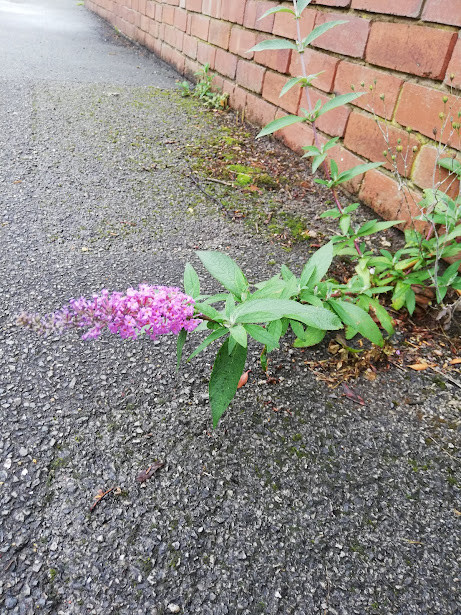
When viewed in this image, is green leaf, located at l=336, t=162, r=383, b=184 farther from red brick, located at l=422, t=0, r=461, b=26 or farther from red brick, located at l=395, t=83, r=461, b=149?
Answer: red brick, located at l=422, t=0, r=461, b=26

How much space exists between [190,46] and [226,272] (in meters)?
4.46

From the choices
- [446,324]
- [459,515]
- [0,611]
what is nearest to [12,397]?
[0,611]

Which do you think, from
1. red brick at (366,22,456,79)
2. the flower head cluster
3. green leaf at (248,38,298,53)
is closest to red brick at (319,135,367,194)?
red brick at (366,22,456,79)

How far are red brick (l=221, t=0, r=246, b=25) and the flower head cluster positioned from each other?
3.54 metres

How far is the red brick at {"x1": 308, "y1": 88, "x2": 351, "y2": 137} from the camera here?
2.65 m

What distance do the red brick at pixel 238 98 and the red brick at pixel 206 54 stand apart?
57 cm

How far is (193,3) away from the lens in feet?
15.2

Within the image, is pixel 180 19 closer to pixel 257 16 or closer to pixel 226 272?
pixel 257 16

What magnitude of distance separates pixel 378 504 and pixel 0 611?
944mm

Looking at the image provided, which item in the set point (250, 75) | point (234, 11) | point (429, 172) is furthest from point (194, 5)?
point (429, 172)

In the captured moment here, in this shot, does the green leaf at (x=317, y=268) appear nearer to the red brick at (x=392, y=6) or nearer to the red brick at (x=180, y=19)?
the red brick at (x=392, y=6)

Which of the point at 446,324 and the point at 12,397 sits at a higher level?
the point at 446,324

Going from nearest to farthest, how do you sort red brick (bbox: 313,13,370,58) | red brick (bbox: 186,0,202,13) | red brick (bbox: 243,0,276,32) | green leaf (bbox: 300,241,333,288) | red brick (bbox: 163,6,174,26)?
green leaf (bbox: 300,241,333,288) < red brick (bbox: 313,13,370,58) < red brick (bbox: 243,0,276,32) < red brick (bbox: 186,0,202,13) < red brick (bbox: 163,6,174,26)

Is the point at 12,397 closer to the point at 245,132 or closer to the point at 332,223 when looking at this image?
the point at 332,223
